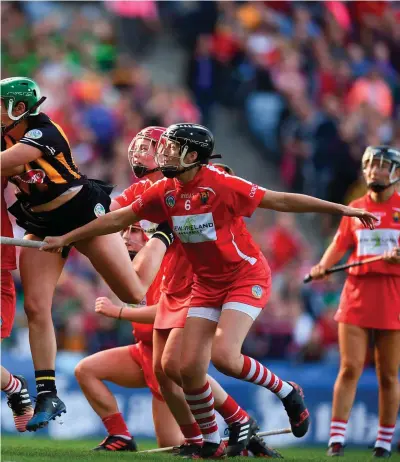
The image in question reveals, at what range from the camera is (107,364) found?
974cm

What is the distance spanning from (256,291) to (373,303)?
1.93 meters

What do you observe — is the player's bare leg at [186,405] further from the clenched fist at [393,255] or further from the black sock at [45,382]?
the clenched fist at [393,255]

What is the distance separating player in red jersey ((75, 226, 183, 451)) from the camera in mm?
9656

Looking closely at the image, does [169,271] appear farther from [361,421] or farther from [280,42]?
[280,42]

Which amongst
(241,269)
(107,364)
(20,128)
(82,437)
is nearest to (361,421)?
(82,437)

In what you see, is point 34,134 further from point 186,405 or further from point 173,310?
point 186,405

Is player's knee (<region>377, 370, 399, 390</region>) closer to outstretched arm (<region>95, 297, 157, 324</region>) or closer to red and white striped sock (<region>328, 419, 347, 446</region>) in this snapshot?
red and white striped sock (<region>328, 419, 347, 446</region>)

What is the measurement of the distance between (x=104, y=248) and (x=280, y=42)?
942 cm

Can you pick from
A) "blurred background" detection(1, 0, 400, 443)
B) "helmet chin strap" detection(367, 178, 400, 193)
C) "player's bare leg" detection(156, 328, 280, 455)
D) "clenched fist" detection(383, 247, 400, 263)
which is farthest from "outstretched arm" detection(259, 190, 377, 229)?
"blurred background" detection(1, 0, 400, 443)

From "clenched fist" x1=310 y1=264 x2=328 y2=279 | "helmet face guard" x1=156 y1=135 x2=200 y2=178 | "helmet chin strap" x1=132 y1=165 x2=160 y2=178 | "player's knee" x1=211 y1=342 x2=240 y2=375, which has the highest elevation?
"helmet chin strap" x1=132 y1=165 x2=160 y2=178

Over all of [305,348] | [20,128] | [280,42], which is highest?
[280,42]

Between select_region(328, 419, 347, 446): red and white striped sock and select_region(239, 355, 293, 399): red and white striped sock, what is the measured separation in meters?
1.50

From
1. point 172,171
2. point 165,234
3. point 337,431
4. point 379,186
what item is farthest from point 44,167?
point 337,431

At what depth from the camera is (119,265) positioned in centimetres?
858
